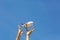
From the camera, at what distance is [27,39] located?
A: 960 inches

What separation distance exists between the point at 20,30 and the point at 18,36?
2.26 feet

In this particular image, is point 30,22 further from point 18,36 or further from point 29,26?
point 18,36

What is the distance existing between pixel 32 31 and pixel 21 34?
118 cm

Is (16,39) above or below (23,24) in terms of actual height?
below

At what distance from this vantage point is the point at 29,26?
2480cm

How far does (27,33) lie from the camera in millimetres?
24812

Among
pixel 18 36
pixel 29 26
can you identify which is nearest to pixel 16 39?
pixel 18 36

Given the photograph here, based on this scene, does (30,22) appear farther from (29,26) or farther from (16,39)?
(16,39)

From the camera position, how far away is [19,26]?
80.2 ft

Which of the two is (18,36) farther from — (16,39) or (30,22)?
(30,22)

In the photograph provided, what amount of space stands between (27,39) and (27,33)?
0.73 meters

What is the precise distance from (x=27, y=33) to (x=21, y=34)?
2.59ft

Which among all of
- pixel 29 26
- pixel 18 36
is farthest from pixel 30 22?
pixel 18 36

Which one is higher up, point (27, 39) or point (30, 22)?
point (30, 22)
